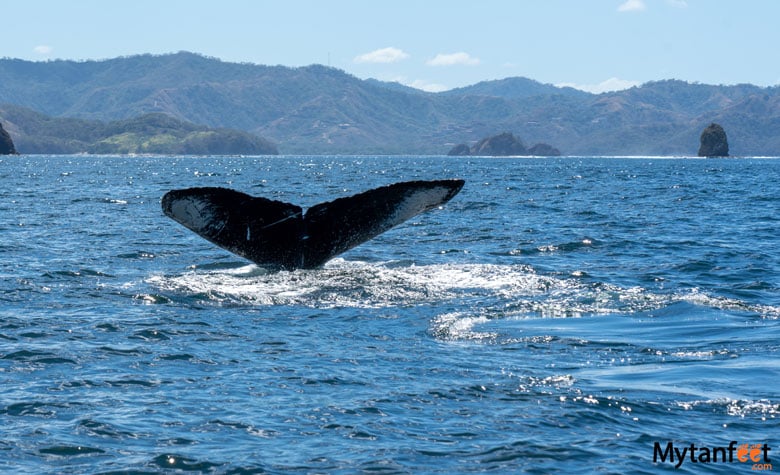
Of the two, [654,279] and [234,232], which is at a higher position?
[234,232]

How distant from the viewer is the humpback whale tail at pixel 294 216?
40.6ft

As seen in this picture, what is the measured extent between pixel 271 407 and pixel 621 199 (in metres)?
36.9

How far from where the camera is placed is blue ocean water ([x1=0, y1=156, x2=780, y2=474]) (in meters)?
6.89

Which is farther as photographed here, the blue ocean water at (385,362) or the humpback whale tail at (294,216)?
the humpback whale tail at (294,216)

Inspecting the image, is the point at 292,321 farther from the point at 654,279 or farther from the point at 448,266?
the point at 654,279

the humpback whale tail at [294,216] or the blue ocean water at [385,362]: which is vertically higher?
the humpback whale tail at [294,216]

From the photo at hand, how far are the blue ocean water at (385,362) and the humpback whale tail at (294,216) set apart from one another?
66cm

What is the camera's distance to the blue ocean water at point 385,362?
22.6 ft

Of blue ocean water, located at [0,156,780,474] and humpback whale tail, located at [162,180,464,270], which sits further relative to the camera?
humpback whale tail, located at [162,180,464,270]

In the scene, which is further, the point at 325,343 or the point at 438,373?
the point at 325,343

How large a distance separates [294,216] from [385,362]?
426 centimetres

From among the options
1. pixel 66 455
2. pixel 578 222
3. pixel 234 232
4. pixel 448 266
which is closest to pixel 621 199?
pixel 578 222

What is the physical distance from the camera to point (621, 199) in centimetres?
4275

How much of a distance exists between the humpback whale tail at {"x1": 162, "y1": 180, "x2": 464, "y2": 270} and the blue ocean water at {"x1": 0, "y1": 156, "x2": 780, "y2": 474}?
2.16 feet
